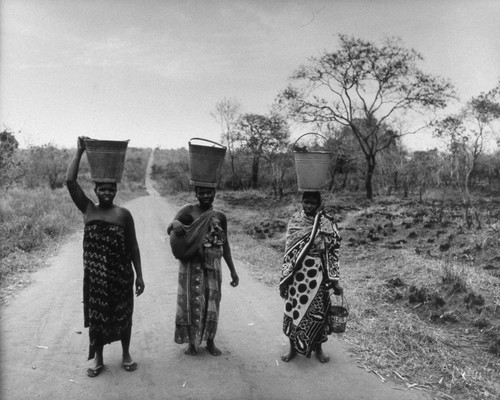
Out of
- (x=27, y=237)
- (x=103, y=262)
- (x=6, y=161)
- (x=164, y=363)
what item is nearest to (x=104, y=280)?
(x=103, y=262)

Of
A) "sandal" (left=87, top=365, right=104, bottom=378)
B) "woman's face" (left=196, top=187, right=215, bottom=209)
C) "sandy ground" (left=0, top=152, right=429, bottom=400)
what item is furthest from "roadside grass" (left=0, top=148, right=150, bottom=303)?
"woman's face" (left=196, top=187, right=215, bottom=209)

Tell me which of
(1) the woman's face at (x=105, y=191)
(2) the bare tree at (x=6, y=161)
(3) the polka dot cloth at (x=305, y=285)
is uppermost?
(2) the bare tree at (x=6, y=161)

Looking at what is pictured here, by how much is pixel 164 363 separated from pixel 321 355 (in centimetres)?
135

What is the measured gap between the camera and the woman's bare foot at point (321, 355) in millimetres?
3551

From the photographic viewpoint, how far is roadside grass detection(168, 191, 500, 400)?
3.33 meters

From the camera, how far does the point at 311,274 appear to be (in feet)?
11.6

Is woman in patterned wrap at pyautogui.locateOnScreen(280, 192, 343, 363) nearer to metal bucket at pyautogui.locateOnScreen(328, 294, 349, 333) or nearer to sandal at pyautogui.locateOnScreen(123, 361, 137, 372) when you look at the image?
metal bucket at pyautogui.locateOnScreen(328, 294, 349, 333)

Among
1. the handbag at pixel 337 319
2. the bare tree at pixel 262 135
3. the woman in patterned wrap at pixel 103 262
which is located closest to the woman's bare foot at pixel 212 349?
the woman in patterned wrap at pixel 103 262

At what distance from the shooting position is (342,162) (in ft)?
96.9

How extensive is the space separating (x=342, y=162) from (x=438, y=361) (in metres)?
26.8

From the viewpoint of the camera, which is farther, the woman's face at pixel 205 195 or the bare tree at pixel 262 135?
the bare tree at pixel 262 135

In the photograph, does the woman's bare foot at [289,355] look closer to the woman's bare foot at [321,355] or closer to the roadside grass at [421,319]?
the woman's bare foot at [321,355]

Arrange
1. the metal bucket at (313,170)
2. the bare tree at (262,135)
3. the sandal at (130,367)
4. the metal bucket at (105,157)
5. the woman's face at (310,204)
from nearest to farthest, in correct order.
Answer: the metal bucket at (105,157)
the sandal at (130,367)
the metal bucket at (313,170)
the woman's face at (310,204)
the bare tree at (262,135)

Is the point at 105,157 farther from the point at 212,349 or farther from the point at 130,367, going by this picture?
the point at 212,349
